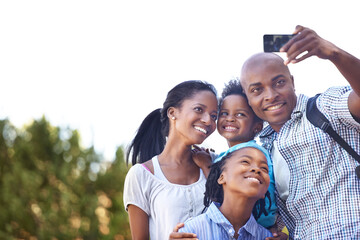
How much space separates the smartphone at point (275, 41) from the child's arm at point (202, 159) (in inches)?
42.9

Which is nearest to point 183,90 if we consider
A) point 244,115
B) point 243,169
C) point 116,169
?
point 244,115

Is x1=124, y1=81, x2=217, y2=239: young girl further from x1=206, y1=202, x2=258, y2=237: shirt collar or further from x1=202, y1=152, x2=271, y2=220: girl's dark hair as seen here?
x1=206, y1=202, x2=258, y2=237: shirt collar

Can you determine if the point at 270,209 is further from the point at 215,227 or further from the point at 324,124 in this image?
the point at 324,124

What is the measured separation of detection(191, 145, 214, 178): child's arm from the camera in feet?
12.5

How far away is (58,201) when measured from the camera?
1500 cm

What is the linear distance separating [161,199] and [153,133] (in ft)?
2.97

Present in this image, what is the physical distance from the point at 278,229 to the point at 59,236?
11742 millimetres

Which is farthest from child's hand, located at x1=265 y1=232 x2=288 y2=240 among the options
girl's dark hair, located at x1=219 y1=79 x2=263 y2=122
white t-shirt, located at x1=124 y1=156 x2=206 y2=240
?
girl's dark hair, located at x1=219 y1=79 x2=263 y2=122

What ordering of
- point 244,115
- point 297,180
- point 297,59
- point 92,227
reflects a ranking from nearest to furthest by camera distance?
point 297,59, point 297,180, point 244,115, point 92,227

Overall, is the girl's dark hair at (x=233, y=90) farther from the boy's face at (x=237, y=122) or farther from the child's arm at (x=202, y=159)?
the child's arm at (x=202, y=159)

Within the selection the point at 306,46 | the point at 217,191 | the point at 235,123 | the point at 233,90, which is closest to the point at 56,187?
the point at 233,90

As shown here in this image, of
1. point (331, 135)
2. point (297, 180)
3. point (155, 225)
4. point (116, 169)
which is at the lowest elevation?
point (116, 169)

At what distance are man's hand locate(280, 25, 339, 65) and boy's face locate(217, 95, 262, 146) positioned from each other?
1134 millimetres

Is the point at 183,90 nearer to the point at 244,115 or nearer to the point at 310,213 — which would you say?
the point at 244,115
